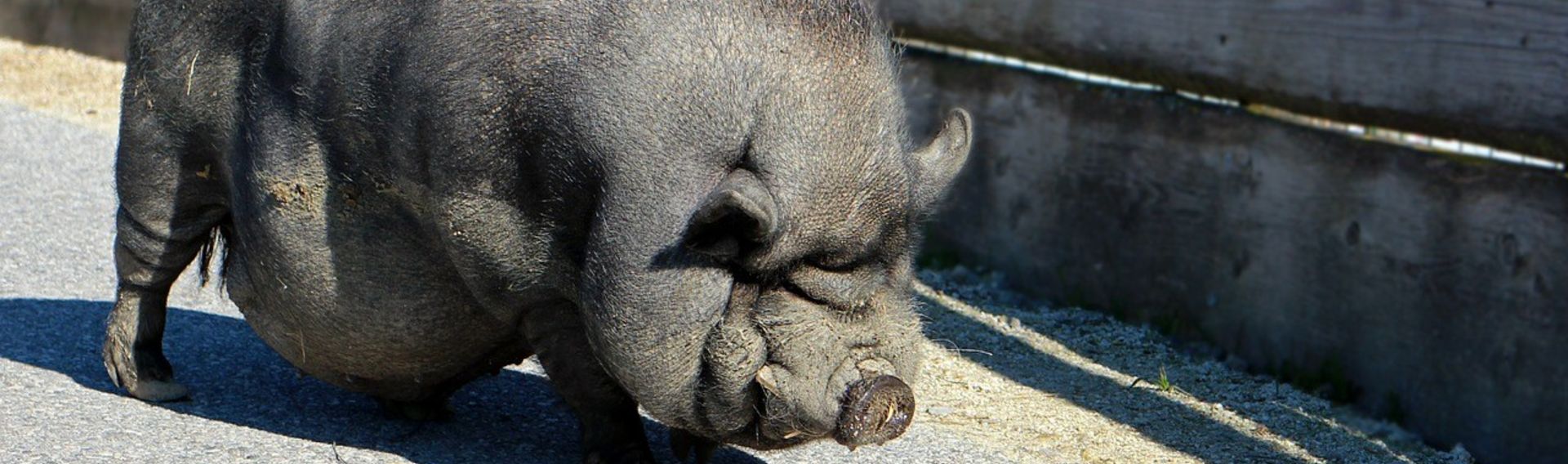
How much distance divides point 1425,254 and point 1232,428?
3.33 feet

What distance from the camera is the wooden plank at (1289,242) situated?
5.25 m

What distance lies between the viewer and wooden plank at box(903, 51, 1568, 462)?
5254 mm

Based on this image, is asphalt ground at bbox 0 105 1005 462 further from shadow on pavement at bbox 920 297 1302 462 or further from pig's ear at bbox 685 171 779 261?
pig's ear at bbox 685 171 779 261

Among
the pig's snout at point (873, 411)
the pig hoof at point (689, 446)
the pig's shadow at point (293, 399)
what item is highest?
the pig's snout at point (873, 411)

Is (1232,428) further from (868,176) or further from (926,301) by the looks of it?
(868,176)

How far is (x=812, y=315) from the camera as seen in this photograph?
3.39 m

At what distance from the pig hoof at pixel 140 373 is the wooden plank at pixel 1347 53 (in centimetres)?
376

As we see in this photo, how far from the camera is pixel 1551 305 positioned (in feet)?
16.8

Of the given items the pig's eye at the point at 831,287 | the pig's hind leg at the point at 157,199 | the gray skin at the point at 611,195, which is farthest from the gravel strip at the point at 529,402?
the pig's eye at the point at 831,287

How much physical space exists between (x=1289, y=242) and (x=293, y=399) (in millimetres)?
3451

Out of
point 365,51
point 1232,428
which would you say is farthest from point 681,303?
point 1232,428

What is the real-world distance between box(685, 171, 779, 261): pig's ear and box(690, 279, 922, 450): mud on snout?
14cm

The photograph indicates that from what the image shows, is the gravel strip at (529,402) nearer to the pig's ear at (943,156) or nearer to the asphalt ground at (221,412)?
the asphalt ground at (221,412)

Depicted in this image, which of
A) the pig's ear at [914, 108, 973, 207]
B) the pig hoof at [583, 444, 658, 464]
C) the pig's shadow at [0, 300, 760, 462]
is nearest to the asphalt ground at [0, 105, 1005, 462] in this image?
the pig's shadow at [0, 300, 760, 462]
